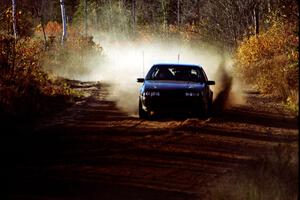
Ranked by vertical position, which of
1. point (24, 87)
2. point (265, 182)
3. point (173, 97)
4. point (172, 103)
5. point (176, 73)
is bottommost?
point (265, 182)

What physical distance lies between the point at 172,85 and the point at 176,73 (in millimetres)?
1179

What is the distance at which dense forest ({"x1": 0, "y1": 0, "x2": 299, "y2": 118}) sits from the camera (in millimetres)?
17250

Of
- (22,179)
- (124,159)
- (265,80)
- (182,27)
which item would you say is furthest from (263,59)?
(182,27)

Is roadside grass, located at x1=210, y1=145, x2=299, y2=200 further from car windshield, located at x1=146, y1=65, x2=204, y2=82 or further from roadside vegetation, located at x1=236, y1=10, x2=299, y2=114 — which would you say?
roadside vegetation, located at x1=236, y1=10, x2=299, y2=114

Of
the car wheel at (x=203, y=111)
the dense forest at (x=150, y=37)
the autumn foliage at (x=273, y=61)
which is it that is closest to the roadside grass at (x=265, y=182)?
the dense forest at (x=150, y=37)

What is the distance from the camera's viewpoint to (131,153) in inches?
432

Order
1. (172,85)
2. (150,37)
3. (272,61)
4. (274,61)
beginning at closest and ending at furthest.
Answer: (172,85) → (274,61) → (272,61) → (150,37)

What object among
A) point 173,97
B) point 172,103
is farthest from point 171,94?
point 172,103

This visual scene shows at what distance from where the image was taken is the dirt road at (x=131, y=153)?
27.9 ft

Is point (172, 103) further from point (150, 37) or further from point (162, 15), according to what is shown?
point (162, 15)

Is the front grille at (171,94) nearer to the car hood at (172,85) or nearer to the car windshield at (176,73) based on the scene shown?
the car hood at (172,85)

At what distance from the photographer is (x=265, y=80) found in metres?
25.0

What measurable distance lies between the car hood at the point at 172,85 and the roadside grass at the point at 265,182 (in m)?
6.46

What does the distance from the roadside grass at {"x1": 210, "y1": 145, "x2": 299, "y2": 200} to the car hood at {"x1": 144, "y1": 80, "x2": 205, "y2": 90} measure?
6.46 m
